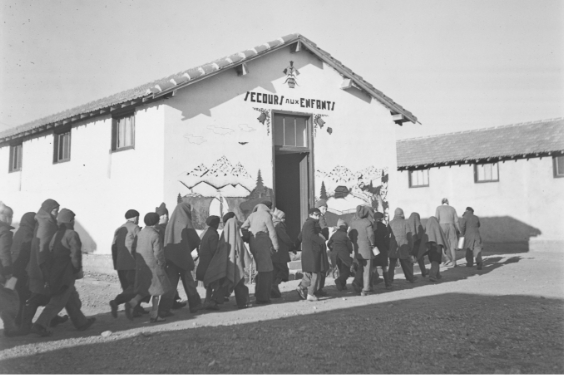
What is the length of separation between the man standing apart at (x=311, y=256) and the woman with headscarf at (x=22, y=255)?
→ 4.69 metres

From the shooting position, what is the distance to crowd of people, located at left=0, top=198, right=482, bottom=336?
7.51 m

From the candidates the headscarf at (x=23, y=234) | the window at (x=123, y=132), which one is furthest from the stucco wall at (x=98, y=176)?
the headscarf at (x=23, y=234)

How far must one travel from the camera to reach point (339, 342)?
22.1 ft

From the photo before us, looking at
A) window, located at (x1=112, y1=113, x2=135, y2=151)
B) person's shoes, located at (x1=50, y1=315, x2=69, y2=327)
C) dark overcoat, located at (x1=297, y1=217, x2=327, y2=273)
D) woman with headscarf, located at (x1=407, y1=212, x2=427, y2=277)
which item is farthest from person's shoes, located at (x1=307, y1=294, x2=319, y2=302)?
window, located at (x1=112, y1=113, x2=135, y2=151)

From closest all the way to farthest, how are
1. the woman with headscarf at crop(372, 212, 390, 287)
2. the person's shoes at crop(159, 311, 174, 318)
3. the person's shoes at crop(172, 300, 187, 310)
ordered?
the person's shoes at crop(159, 311, 174, 318) → the person's shoes at crop(172, 300, 187, 310) → the woman with headscarf at crop(372, 212, 390, 287)

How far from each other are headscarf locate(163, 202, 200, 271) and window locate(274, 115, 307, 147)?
6095mm

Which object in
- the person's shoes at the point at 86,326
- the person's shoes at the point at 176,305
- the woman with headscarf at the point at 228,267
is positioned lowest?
the person's shoes at the point at 176,305

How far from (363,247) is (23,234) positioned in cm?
622

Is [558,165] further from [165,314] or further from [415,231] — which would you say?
[165,314]

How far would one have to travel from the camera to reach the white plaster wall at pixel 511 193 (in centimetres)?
2166

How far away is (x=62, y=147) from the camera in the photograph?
16.8 meters

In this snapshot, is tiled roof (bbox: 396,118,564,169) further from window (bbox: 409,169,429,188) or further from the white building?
the white building

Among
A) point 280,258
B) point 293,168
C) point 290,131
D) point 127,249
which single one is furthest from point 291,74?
point 127,249

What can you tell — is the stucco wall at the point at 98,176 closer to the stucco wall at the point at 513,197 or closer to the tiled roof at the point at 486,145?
the tiled roof at the point at 486,145
